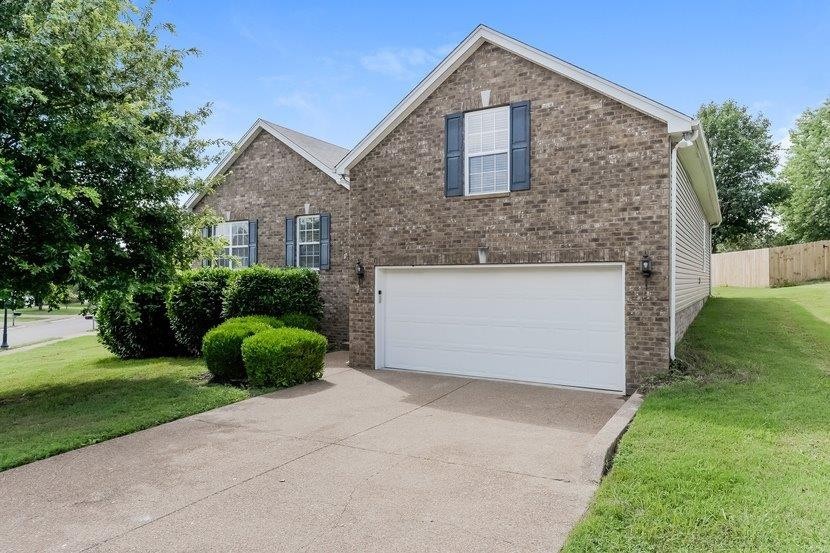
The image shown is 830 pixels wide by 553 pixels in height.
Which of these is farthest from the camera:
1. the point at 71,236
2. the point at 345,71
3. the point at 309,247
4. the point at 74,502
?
the point at 309,247

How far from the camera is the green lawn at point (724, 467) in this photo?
3430 mm

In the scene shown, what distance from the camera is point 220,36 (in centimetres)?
1076

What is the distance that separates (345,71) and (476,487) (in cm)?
1085

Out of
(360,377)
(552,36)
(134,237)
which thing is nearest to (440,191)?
(360,377)

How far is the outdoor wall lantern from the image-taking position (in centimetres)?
765

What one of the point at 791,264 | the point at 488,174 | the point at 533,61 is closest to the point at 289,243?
the point at 488,174

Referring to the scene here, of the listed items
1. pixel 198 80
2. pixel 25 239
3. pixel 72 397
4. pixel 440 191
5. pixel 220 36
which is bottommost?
pixel 72 397

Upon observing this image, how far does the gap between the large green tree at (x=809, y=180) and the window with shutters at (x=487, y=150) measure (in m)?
31.0

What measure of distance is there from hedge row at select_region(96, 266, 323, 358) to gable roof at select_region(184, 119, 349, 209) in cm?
267

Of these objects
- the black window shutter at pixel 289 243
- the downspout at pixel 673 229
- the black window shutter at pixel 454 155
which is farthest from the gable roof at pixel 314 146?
the downspout at pixel 673 229

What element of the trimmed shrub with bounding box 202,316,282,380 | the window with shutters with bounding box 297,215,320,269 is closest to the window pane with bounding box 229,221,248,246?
the window with shutters with bounding box 297,215,320,269

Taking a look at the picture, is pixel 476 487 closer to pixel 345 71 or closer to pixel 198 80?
pixel 198 80

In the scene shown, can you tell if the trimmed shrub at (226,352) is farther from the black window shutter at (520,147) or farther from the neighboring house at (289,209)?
→ the black window shutter at (520,147)

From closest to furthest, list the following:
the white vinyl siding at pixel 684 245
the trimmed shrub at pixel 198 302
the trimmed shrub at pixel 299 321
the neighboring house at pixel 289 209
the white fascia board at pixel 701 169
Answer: the white fascia board at pixel 701 169 → the white vinyl siding at pixel 684 245 → the trimmed shrub at pixel 299 321 → the trimmed shrub at pixel 198 302 → the neighboring house at pixel 289 209
